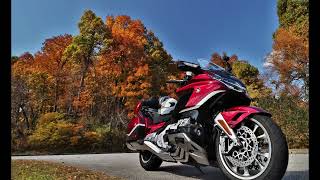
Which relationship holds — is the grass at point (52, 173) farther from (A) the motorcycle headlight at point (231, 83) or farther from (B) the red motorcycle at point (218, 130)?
(A) the motorcycle headlight at point (231, 83)

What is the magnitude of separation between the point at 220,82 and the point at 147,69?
1875cm

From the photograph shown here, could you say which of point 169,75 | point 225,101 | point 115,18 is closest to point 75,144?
point 169,75

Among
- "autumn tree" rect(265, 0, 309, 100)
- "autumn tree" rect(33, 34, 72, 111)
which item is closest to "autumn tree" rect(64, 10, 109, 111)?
"autumn tree" rect(33, 34, 72, 111)

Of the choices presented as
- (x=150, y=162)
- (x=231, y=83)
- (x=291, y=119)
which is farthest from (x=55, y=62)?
(x=231, y=83)

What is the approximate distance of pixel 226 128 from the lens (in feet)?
13.0

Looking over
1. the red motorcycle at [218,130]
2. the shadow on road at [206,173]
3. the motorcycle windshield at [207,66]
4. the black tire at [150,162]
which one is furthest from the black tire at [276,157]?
the black tire at [150,162]

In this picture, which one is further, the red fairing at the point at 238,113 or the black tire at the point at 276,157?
the red fairing at the point at 238,113

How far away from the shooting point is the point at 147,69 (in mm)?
22875

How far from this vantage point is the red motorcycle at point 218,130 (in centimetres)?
377

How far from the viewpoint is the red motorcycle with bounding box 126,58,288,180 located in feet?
12.4

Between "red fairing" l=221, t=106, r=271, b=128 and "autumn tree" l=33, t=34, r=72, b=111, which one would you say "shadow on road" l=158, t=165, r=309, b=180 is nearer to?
"red fairing" l=221, t=106, r=271, b=128

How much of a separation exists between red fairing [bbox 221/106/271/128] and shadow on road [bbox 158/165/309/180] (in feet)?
4.11

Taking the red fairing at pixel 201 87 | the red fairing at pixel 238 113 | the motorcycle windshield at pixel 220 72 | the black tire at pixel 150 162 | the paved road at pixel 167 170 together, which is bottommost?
the paved road at pixel 167 170

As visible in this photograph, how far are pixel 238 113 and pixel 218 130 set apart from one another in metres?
0.27
